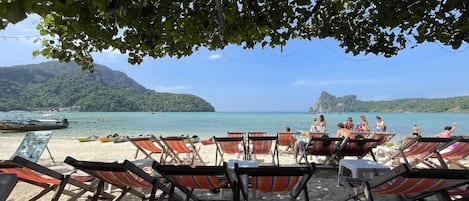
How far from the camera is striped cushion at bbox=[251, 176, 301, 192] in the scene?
250 centimetres

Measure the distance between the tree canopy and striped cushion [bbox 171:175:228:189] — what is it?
133cm

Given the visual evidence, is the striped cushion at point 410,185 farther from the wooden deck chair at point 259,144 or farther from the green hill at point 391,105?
the green hill at point 391,105

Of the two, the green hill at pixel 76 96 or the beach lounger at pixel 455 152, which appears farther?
the green hill at pixel 76 96


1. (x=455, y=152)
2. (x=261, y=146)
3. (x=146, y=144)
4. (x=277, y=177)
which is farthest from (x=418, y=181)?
(x=146, y=144)

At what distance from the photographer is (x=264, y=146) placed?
581 cm

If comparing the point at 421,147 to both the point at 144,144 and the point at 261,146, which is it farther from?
the point at 144,144

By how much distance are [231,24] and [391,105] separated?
112 metres

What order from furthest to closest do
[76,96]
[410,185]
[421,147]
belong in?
1. [76,96]
2. [421,147]
3. [410,185]

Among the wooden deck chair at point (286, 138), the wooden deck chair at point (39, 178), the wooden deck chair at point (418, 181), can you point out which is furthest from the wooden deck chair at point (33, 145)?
the wooden deck chair at point (418, 181)

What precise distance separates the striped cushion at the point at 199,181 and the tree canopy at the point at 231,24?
133 centimetres

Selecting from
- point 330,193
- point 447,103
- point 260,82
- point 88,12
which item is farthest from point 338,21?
point 260,82

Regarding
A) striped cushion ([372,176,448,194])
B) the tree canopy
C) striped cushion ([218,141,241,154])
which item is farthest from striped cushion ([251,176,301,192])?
striped cushion ([218,141,241,154])

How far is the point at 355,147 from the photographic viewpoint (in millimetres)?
5211

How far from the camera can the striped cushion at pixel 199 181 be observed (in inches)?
99.6
